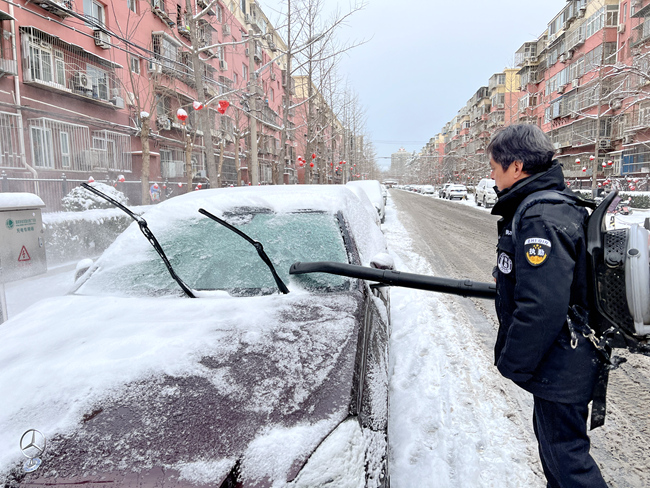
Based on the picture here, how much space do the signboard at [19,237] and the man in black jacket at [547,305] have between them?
19.9 feet

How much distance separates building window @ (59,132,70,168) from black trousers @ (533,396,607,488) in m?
18.2

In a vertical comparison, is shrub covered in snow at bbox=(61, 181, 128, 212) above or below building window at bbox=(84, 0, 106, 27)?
below

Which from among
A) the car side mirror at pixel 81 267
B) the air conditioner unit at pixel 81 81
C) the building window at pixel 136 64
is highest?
the building window at pixel 136 64

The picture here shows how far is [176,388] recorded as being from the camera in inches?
59.5

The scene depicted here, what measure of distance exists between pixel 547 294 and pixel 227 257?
1874 mm

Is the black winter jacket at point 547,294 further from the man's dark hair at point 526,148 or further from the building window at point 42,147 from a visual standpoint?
the building window at point 42,147

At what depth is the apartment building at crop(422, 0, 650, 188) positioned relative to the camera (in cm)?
2647

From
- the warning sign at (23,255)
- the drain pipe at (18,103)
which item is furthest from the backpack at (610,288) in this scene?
the drain pipe at (18,103)

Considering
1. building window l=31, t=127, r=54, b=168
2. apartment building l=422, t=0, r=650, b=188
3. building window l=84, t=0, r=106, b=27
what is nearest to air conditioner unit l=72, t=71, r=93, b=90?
building window l=84, t=0, r=106, b=27

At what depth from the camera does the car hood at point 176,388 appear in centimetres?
121

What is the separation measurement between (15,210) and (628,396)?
721 cm

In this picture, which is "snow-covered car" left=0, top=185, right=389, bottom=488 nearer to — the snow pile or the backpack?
the snow pile

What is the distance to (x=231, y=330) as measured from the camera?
6.31 feet

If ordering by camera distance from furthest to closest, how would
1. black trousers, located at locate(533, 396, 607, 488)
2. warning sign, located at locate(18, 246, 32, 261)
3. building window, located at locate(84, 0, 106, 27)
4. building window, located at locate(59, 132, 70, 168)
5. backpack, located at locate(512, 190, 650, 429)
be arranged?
building window, located at locate(84, 0, 106, 27)
building window, located at locate(59, 132, 70, 168)
warning sign, located at locate(18, 246, 32, 261)
black trousers, located at locate(533, 396, 607, 488)
backpack, located at locate(512, 190, 650, 429)
